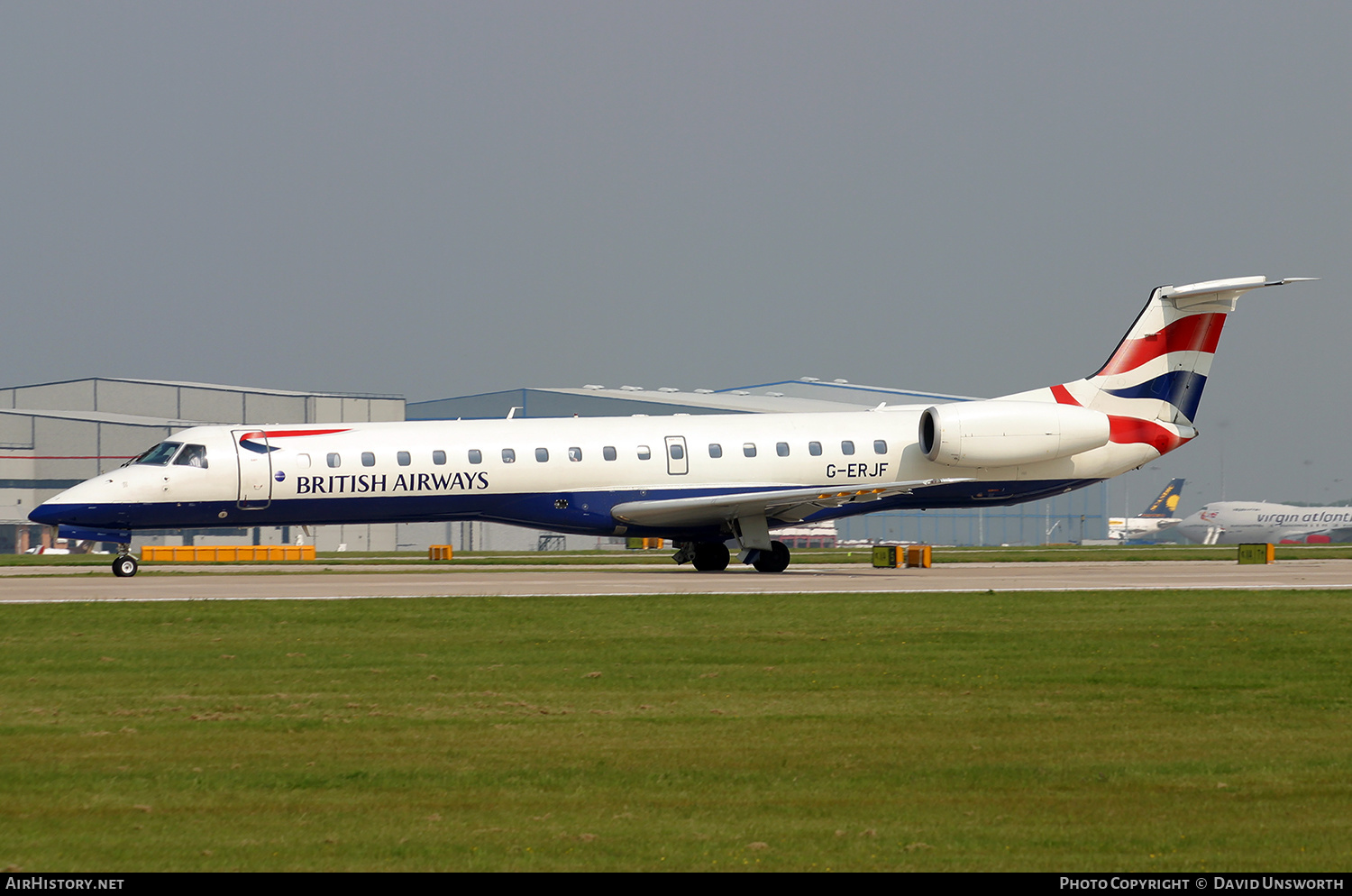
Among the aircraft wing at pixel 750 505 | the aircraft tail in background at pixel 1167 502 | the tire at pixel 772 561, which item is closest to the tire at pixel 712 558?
the tire at pixel 772 561

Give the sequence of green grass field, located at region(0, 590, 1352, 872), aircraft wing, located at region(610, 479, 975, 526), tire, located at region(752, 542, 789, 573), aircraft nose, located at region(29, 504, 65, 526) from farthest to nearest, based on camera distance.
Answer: tire, located at region(752, 542, 789, 573) → aircraft wing, located at region(610, 479, 975, 526) → aircraft nose, located at region(29, 504, 65, 526) → green grass field, located at region(0, 590, 1352, 872)

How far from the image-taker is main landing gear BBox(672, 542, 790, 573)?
34.7 m

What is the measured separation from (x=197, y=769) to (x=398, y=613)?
444 inches

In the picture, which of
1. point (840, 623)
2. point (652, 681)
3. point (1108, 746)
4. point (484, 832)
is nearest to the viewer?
point (484, 832)

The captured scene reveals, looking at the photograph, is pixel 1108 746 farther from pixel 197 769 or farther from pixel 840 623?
pixel 840 623

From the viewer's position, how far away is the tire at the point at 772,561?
114ft

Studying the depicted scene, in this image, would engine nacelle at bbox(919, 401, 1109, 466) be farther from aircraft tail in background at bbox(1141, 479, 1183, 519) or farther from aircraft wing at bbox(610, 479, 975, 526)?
aircraft tail in background at bbox(1141, 479, 1183, 519)

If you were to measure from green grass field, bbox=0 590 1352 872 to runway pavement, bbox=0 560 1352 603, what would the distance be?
22.4 ft

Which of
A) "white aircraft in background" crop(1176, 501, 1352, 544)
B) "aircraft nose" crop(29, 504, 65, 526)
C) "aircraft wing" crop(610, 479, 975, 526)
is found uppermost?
"aircraft nose" crop(29, 504, 65, 526)

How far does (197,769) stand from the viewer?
32.4 ft

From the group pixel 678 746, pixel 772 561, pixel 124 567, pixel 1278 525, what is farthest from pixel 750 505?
pixel 1278 525

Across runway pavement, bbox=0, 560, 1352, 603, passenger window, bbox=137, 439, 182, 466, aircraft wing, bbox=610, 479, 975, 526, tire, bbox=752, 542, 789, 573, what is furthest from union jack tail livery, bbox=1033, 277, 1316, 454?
passenger window, bbox=137, 439, 182, 466

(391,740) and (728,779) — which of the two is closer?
(728,779)
